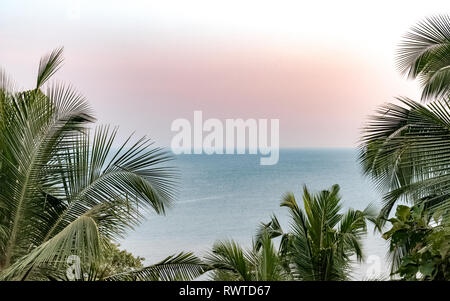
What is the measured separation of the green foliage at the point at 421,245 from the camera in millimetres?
2691

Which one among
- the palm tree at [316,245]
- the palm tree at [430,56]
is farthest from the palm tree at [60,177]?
the palm tree at [430,56]

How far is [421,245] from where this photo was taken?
2.94 metres

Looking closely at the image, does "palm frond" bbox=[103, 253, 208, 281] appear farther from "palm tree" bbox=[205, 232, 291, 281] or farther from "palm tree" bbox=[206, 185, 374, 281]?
"palm tree" bbox=[206, 185, 374, 281]

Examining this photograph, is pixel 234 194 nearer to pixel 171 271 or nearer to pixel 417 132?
pixel 171 271

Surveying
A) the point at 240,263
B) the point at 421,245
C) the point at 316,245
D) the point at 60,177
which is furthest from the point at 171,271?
the point at 421,245

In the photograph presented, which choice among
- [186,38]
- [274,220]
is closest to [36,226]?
[274,220]

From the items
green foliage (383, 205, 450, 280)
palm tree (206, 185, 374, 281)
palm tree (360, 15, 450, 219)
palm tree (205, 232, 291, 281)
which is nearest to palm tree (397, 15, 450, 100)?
palm tree (360, 15, 450, 219)

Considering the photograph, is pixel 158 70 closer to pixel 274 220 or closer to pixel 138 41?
pixel 138 41

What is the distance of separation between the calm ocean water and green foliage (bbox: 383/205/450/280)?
2198 centimetres

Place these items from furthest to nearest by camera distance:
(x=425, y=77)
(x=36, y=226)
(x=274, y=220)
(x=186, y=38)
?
(x=186, y=38) → (x=425, y=77) → (x=274, y=220) → (x=36, y=226)

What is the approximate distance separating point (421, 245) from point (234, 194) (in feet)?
91.2

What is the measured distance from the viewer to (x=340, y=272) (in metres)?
5.81

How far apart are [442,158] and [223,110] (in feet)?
100

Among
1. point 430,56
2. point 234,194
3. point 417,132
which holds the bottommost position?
point 417,132
